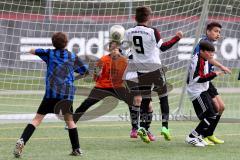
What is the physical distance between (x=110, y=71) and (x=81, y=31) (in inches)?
140

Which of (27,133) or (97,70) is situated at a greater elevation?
(97,70)

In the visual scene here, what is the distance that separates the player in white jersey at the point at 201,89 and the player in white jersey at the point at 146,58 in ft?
1.46

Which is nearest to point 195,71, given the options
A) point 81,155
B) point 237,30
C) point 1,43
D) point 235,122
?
point 81,155

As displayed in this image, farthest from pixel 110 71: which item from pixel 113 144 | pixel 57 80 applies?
pixel 57 80

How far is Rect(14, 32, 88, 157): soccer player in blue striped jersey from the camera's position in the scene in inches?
332

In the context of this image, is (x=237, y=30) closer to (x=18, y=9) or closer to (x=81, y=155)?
(x=18, y=9)

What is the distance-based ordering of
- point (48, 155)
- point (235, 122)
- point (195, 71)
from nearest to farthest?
1. point (48, 155)
2. point (195, 71)
3. point (235, 122)

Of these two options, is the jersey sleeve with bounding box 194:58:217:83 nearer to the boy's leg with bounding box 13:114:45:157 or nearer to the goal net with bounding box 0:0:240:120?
the boy's leg with bounding box 13:114:45:157

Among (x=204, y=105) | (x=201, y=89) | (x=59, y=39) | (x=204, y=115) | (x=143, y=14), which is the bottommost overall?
(x=204, y=115)

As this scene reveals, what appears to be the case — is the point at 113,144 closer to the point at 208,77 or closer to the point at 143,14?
the point at 208,77

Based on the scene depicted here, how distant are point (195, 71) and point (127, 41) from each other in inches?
48.2

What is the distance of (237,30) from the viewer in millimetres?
15594

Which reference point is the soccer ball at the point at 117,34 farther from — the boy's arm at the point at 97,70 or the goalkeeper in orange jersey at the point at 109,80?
the boy's arm at the point at 97,70

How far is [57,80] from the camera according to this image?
860cm
